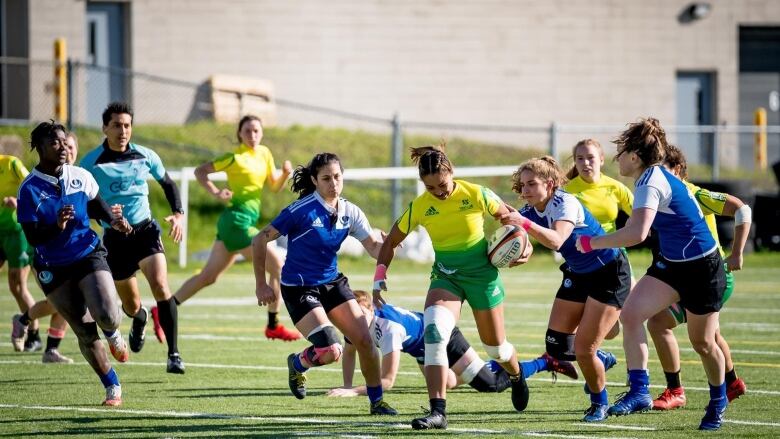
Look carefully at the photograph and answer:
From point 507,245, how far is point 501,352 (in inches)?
30.6

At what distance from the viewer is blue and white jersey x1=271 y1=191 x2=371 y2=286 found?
8.90 m

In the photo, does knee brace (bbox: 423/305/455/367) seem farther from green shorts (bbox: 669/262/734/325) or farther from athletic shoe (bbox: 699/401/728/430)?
green shorts (bbox: 669/262/734/325)

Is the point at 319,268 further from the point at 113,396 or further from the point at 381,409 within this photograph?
the point at 113,396

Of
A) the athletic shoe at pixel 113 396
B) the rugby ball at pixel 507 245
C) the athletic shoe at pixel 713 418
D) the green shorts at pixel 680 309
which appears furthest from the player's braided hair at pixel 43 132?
the athletic shoe at pixel 713 418

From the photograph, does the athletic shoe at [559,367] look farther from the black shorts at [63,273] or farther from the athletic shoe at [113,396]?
the black shorts at [63,273]

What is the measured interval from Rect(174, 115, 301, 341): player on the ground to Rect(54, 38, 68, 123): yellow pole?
10.9 metres

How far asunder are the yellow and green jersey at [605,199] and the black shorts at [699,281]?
1.87 m

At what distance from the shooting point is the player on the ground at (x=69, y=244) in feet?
28.6

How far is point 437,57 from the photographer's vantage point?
99.8ft

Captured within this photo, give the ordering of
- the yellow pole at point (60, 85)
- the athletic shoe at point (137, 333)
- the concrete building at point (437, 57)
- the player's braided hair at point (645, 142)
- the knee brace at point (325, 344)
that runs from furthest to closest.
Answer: the concrete building at point (437, 57) → the yellow pole at point (60, 85) → the athletic shoe at point (137, 333) → the knee brace at point (325, 344) → the player's braided hair at point (645, 142)

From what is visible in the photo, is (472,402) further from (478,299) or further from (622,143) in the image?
(622,143)

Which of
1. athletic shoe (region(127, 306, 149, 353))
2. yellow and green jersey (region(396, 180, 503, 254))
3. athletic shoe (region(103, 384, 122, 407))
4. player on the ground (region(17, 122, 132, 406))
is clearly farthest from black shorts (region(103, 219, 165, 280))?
yellow and green jersey (region(396, 180, 503, 254))

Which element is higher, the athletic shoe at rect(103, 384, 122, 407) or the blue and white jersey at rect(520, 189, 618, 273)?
the blue and white jersey at rect(520, 189, 618, 273)

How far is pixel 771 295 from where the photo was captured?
17.0 meters
